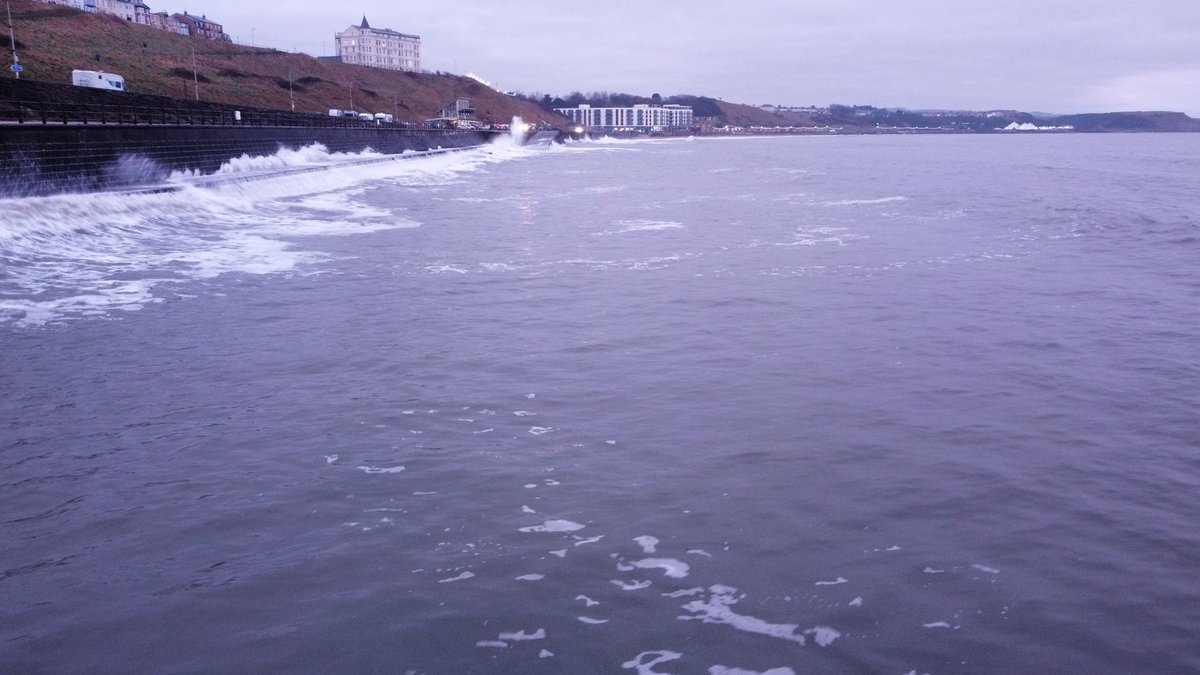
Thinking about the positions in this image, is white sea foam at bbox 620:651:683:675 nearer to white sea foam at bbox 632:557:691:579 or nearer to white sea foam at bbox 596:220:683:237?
white sea foam at bbox 632:557:691:579

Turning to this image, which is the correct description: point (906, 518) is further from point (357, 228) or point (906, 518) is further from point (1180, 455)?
point (357, 228)

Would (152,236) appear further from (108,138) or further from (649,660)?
(649,660)

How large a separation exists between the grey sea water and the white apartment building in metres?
180

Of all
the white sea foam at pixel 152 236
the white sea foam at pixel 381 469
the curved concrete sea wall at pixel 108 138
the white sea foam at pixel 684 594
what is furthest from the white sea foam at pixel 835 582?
the curved concrete sea wall at pixel 108 138

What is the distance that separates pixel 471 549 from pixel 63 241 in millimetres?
16602

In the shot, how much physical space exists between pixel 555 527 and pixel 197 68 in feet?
305

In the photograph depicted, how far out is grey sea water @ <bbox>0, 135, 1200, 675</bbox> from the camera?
4789mm

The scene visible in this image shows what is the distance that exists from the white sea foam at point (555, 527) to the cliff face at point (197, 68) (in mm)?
54345

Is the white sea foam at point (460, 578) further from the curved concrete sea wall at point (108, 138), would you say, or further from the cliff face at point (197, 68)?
the cliff face at point (197, 68)

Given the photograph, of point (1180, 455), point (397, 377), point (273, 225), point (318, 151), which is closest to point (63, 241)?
point (273, 225)

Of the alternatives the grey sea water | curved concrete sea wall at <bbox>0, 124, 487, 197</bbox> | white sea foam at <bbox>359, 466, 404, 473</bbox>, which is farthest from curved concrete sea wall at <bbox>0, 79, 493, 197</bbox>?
white sea foam at <bbox>359, 466, 404, 473</bbox>

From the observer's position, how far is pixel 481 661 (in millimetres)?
4543

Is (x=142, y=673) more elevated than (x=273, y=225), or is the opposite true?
(x=273, y=225)

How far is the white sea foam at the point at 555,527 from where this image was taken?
593cm
